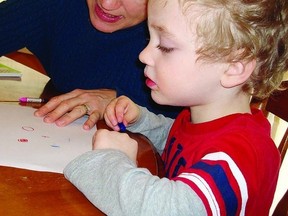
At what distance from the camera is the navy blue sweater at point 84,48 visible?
1.33m

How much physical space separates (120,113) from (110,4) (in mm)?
399

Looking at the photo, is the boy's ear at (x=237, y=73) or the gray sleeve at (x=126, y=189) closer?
the gray sleeve at (x=126, y=189)

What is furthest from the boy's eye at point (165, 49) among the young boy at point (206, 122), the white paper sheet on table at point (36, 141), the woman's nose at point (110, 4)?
the woman's nose at point (110, 4)

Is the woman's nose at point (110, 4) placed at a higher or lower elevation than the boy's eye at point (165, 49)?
higher

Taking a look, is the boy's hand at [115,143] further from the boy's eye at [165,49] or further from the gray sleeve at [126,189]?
the boy's eye at [165,49]

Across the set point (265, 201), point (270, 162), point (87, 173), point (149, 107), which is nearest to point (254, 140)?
point (270, 162)

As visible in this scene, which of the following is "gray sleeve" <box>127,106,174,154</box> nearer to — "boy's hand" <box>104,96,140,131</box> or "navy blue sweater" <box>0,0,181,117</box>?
"boy's hand" <box>104,96,140,131</box>

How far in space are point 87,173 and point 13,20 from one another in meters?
0.76

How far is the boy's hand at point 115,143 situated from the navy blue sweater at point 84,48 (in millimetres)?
527

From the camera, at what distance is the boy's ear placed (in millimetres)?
Result: 786

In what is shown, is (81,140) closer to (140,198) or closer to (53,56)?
(140,198)

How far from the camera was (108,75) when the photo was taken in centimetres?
135

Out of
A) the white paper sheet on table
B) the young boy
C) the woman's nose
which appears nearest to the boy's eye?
the young boy

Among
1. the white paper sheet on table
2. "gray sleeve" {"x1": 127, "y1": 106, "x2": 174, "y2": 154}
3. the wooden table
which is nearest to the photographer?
the wooden table
